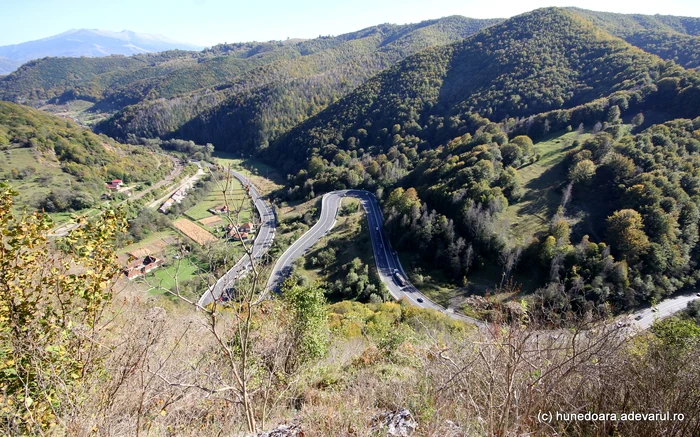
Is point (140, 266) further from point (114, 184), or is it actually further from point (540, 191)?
point (114, 184)

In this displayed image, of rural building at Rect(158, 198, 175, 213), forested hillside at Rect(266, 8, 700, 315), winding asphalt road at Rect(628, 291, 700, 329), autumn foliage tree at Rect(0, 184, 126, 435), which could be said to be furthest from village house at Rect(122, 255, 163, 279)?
rural building at Rect(158, 198, 175, 213)

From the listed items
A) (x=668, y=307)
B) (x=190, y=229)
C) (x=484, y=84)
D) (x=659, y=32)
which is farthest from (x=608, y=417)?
(x=659, y=32)

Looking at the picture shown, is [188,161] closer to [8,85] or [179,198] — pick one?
[179,198]

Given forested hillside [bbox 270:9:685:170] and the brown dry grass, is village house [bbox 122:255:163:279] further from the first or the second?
forested hillside [bbox 270:9:685:170]

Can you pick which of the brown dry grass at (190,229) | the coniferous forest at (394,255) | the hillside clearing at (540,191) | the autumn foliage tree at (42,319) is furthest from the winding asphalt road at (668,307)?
the brown dry grass at (190,229)

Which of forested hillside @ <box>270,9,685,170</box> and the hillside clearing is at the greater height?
forested hillside @ <box>270,9,685,170</box>

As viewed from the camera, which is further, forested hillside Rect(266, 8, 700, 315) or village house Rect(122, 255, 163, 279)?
forested hillside Rect(266, 8, 700, 315)

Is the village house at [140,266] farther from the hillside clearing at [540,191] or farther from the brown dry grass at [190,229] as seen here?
the hillside clearing at [540,191]

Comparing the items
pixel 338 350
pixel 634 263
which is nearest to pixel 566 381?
pixel 338 350
